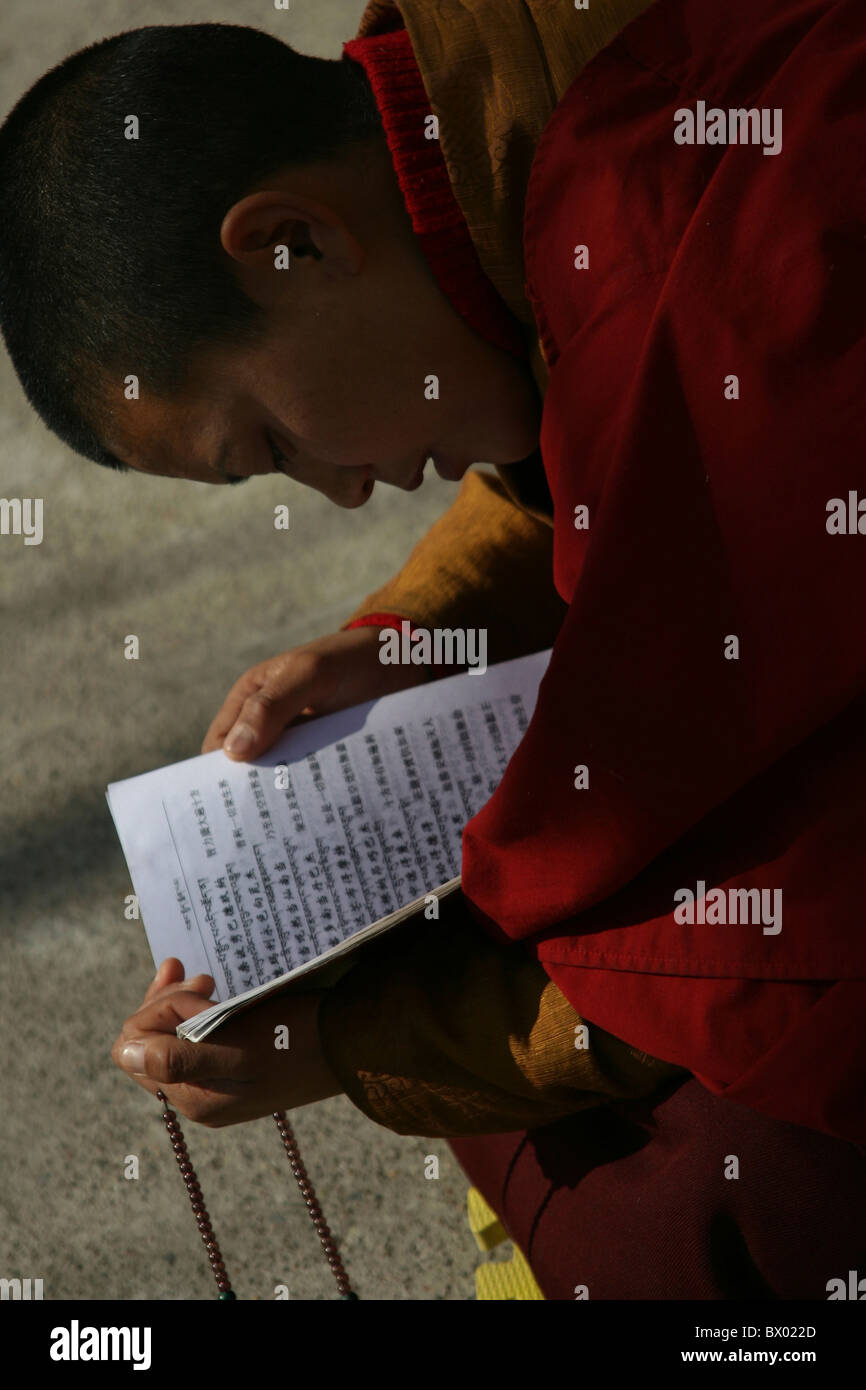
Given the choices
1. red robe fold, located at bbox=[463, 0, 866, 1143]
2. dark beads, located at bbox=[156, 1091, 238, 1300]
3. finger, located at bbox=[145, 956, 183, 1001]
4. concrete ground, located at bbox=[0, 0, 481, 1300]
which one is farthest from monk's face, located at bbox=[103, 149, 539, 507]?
concrete ground, located at bbox=[0, 0, 481, 1300]

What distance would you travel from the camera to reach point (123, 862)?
152cm

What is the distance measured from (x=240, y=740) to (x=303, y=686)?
0.10 m

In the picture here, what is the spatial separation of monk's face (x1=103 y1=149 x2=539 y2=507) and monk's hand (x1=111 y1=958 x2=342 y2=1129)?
400 millimetres

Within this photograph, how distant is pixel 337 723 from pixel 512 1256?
541mm

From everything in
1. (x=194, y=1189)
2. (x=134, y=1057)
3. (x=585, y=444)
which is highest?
(x=585, y=444)

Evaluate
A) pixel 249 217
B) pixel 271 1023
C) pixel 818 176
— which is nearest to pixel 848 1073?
pixel 271 1023

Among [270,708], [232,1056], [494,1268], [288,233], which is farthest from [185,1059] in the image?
[288,233]

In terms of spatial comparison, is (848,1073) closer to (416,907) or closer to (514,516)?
(416,907)

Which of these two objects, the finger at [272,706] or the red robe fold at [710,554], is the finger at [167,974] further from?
the red robe fold at [710,554]

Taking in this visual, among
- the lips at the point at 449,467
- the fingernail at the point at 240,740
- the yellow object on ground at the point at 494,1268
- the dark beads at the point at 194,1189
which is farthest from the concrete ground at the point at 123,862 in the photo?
the lips at the point at 449,467

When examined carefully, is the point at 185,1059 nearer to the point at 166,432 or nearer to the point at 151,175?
the point at 166,432

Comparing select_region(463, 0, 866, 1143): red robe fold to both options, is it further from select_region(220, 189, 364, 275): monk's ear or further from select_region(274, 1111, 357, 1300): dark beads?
select_region(274, 1111, 357, 1300): dark beads

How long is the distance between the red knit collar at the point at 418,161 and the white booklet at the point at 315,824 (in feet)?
1.13

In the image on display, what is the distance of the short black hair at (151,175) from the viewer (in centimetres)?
90
